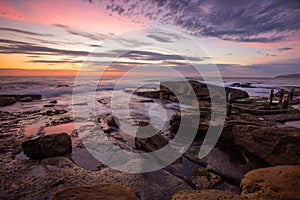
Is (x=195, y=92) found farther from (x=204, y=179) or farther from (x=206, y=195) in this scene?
(x=206, y=195)

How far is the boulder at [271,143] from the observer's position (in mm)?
5312

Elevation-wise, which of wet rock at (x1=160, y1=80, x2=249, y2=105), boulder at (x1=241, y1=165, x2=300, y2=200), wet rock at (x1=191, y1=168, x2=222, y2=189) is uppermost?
wet rock at (x1=160, y1=80, x2=249, y2=105)

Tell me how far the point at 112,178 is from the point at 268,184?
3.63 m

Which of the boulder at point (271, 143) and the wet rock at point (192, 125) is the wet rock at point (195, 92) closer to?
the wet rock at point (192, 125)

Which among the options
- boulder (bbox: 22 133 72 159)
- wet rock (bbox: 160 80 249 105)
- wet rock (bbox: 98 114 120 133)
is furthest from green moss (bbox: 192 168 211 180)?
wet rock (bbox: 160 80 249 105)

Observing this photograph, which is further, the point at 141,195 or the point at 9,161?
the point at 9,161

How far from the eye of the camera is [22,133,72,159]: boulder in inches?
217

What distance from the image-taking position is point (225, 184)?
4.70m

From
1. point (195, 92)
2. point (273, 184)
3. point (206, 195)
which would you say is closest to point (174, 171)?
point (206, 195)

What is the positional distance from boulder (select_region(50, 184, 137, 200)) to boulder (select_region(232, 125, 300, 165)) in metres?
4.95

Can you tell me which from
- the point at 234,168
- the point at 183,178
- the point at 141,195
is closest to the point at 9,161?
the point at 141,195

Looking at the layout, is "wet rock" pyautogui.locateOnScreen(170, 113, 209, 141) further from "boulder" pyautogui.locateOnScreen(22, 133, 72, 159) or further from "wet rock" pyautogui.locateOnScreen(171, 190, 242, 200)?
"boulder" pyautogui.locateOnScreen(22, 133, 72, 159)

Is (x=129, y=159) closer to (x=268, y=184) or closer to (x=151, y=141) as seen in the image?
(x=151, y=141)

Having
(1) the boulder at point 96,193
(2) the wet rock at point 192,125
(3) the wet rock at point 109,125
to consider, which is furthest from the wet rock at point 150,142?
(1) the boulder at point 96,193
